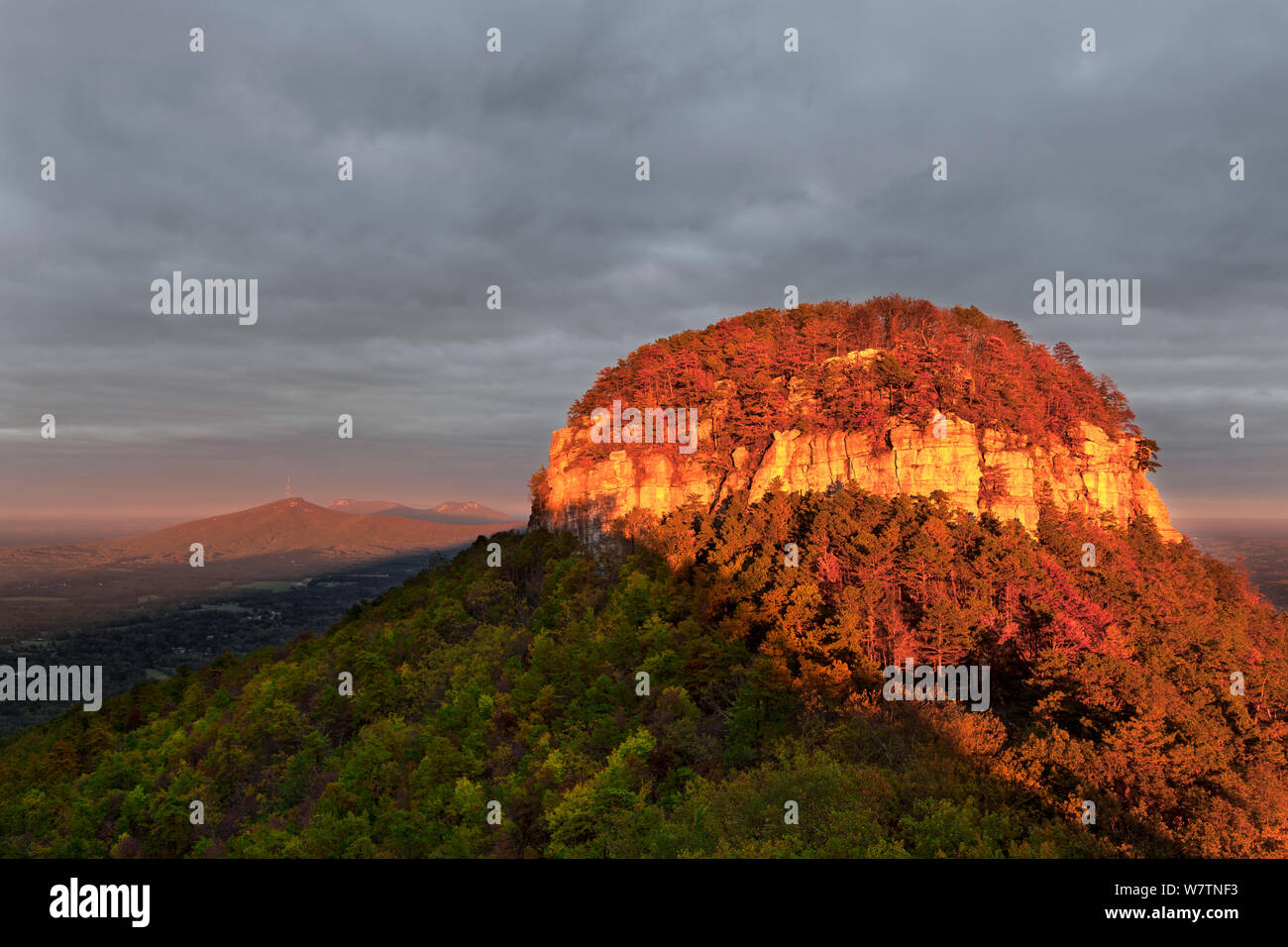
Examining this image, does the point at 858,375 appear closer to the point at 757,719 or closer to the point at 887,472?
the point at 887,472

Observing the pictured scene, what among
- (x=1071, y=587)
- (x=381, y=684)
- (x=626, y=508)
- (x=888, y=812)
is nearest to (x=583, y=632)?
(x=626, y=508)

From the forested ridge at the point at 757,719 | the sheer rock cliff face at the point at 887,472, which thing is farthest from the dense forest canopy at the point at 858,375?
the forested ridge at the point at 757,719

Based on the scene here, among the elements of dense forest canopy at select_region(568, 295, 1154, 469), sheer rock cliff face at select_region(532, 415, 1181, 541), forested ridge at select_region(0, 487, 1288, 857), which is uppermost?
dense forest canopy at select_region(568, 295, 1154, 469)

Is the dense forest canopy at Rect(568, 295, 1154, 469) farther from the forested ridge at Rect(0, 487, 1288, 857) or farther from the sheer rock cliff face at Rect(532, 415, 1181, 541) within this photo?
the forested ridge at Rect(0, 487, 1288, 857)

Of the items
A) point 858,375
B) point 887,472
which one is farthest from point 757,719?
point 858,375

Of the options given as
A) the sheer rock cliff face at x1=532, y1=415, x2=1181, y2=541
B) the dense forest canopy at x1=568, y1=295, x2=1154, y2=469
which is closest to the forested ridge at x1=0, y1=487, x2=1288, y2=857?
the sheer rock cliff face at x1=532, y1=415, x2=1181, y2=541

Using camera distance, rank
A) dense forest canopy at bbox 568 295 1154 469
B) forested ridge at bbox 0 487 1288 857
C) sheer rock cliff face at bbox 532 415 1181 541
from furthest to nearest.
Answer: dense forest canopy at bbox 568 295 1154 469 < sheer rock cliff face at bbox 532 415 1181 541 < forested ridge at bbox 0 487 1288 857
